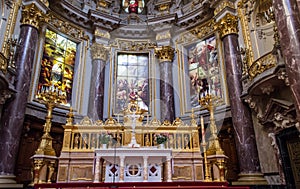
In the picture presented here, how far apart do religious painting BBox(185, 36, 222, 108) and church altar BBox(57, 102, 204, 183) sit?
14.5ft

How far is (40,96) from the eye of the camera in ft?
34.2

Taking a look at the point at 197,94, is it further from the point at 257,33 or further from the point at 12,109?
the point at 12,109

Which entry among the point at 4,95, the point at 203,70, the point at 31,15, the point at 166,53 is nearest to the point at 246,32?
the point at 203,70

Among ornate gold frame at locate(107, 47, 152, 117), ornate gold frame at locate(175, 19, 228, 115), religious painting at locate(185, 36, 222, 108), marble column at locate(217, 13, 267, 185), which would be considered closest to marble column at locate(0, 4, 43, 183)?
ornate gold frame at locate(107, 47, 152, 117)

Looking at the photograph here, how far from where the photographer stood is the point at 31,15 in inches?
400

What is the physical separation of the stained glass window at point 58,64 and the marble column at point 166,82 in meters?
4.29

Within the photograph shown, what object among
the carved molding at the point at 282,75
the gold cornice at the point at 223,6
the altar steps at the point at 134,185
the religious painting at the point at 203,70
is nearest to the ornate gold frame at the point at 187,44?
the religious painting at the point at 203,70

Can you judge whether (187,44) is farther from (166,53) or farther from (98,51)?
(98,51)

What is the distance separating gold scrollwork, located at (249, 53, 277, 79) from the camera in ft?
26.5

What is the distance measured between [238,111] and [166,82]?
414cm

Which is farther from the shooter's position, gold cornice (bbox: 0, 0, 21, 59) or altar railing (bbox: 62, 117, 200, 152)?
gold cornice (bbox: 0, 0, 21, 59)

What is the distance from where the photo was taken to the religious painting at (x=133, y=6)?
14938mm

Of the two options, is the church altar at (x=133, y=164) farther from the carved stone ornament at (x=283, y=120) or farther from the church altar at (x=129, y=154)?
the carved stone ornament at (x=283, y=120)

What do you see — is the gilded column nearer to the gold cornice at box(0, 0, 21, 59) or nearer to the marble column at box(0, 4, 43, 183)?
the marble column at box(0, 4, 43, 183)
